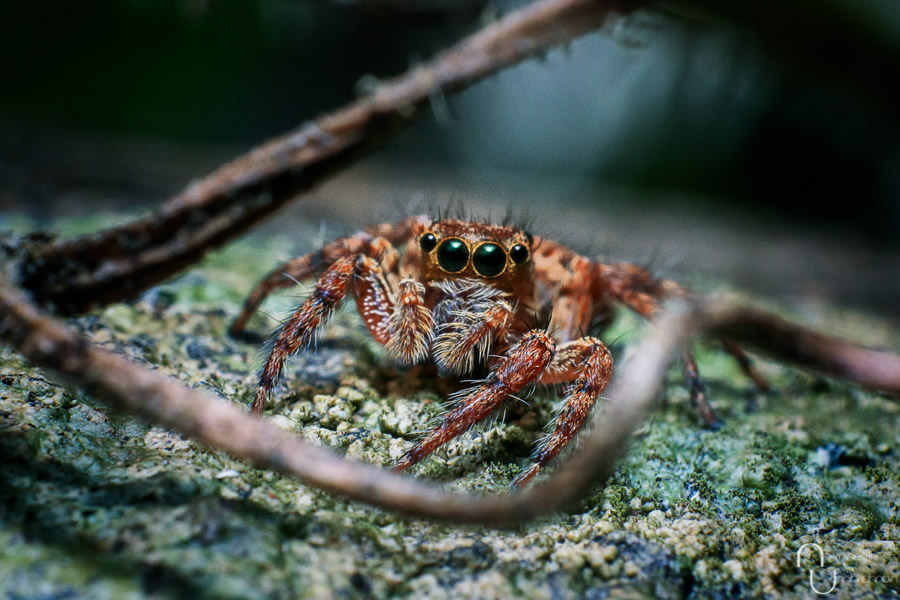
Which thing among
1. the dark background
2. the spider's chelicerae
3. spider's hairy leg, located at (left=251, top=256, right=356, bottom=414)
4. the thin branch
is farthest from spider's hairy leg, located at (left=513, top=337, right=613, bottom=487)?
the dark background

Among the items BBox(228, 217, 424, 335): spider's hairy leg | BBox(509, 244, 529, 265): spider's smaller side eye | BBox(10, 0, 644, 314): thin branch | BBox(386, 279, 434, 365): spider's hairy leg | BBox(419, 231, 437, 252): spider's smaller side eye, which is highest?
BBox(10, 0, 644, 314): thin branch

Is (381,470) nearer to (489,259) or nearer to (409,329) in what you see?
(409,329)

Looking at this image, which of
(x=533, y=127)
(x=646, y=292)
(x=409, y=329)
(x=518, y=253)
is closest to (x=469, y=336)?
(x=409, y=329)

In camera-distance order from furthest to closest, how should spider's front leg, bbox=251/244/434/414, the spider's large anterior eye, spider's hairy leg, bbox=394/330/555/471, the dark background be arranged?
1. the dark background
2. the spider's large anterior eye
3. spider's front leg, bbox=251/244/434/414
4. spider's hairy leg, bbox=394/330/555/471

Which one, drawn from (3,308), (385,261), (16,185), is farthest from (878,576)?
(16,185)

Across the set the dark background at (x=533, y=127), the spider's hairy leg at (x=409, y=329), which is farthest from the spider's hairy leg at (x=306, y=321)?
the dark background at (x=533, y=127)

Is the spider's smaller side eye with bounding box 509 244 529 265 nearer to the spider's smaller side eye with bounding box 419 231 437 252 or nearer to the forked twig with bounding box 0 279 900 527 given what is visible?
the spider's smaller side eye with bounding box 419 231 437 252
